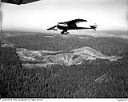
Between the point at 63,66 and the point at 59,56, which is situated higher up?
the point at 59,56

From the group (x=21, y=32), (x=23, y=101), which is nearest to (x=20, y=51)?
(x=21, y=32)

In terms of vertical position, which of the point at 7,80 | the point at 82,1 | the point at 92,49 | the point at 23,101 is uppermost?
the point at 82,1

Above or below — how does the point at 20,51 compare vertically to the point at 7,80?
above

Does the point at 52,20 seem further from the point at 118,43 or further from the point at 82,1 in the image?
the point at 118,43

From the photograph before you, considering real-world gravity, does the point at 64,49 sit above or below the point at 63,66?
above
